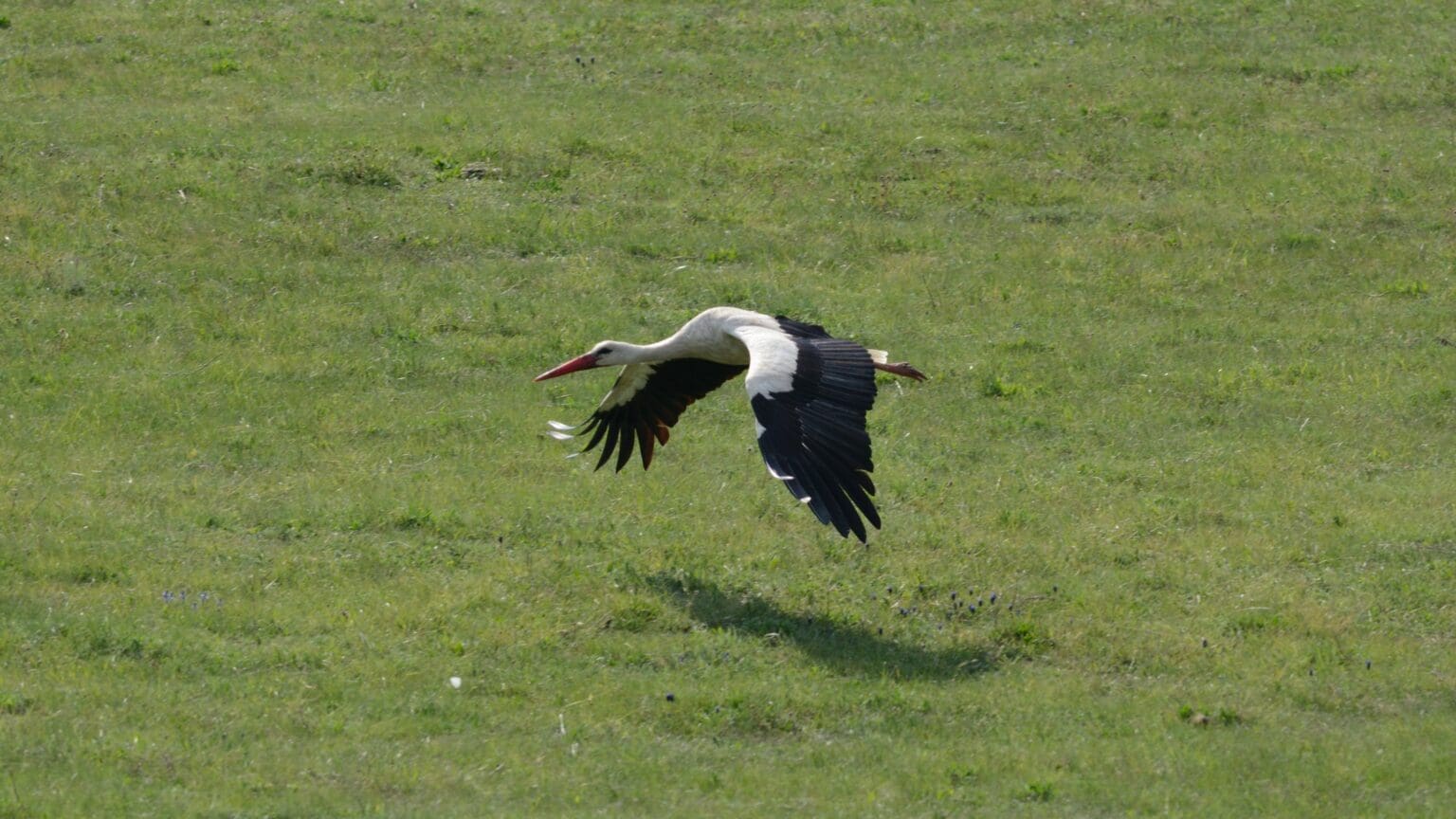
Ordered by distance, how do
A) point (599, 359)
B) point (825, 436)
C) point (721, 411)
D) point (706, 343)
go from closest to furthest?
point (825, 436)
point (706, 343)
point (599, 359)
point (721, 411)

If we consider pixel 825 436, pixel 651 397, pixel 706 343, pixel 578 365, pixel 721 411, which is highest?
pixel 825 436

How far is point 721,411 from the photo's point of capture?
45.3 feet

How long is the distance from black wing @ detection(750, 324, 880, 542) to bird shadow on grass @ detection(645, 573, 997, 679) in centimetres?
64

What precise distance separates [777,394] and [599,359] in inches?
92.0

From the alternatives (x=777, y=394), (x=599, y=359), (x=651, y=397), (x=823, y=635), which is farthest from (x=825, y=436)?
(x=599, y=359)

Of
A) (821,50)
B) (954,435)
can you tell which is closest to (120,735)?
(954,435)

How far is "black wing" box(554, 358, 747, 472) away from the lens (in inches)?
486

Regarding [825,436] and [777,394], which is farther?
[777,394]

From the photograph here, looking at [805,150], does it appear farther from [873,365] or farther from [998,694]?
[998,694]

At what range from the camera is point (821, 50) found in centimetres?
2145

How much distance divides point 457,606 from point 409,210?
293 inches

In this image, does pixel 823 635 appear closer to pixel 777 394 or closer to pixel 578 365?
pixel 777 394

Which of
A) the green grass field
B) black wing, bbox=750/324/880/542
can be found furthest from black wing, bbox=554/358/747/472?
black wing, bbox=750/324/880/542

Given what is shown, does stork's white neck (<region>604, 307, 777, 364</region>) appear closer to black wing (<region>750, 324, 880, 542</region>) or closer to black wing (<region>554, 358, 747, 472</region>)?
black wing (<region>554, 358, 747, 472</region>)
